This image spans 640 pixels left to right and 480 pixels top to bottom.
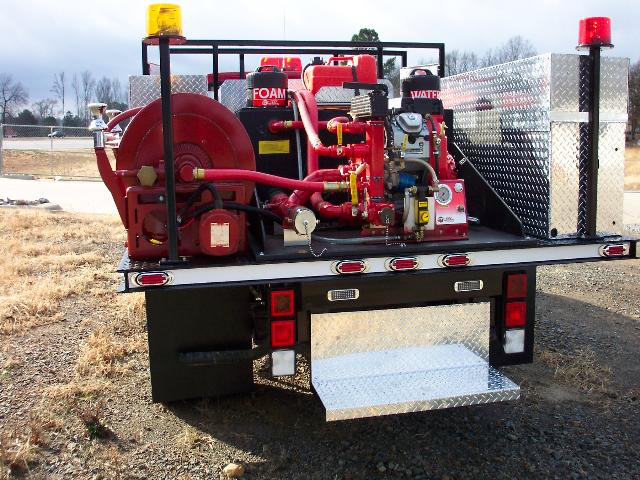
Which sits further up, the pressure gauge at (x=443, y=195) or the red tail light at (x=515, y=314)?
the pressure gauge at (x=443, y=195)

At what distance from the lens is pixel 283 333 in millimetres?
3555

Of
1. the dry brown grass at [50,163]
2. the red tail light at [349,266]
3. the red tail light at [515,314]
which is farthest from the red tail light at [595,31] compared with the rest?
the dry brown grass at [50,163]

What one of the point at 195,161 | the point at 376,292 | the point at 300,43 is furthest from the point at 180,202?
the point at 300,43

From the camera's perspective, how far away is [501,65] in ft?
14.4

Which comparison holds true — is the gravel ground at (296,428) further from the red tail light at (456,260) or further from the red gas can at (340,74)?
the red gas can at (340,74)

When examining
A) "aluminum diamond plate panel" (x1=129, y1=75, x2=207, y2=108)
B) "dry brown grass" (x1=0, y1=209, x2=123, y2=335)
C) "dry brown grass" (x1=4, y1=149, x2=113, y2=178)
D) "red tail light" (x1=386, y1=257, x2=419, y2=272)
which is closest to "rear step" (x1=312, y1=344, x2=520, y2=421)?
"red tail light" (x1=386, y1=257, x2=419, y2=272)

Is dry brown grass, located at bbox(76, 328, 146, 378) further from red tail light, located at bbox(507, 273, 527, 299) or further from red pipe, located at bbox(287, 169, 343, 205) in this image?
red tail light, located at bbox(507, 273, 527, 299)

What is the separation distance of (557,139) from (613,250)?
70cm

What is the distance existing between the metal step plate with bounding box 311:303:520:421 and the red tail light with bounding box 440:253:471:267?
0.27 m

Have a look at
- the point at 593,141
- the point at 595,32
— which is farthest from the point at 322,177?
the point at 595,32

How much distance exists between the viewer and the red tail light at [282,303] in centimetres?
350

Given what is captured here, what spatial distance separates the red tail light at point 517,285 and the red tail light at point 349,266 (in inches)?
35.8

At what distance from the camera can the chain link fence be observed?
80.1 ft

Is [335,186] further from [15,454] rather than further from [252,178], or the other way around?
[15,454]
